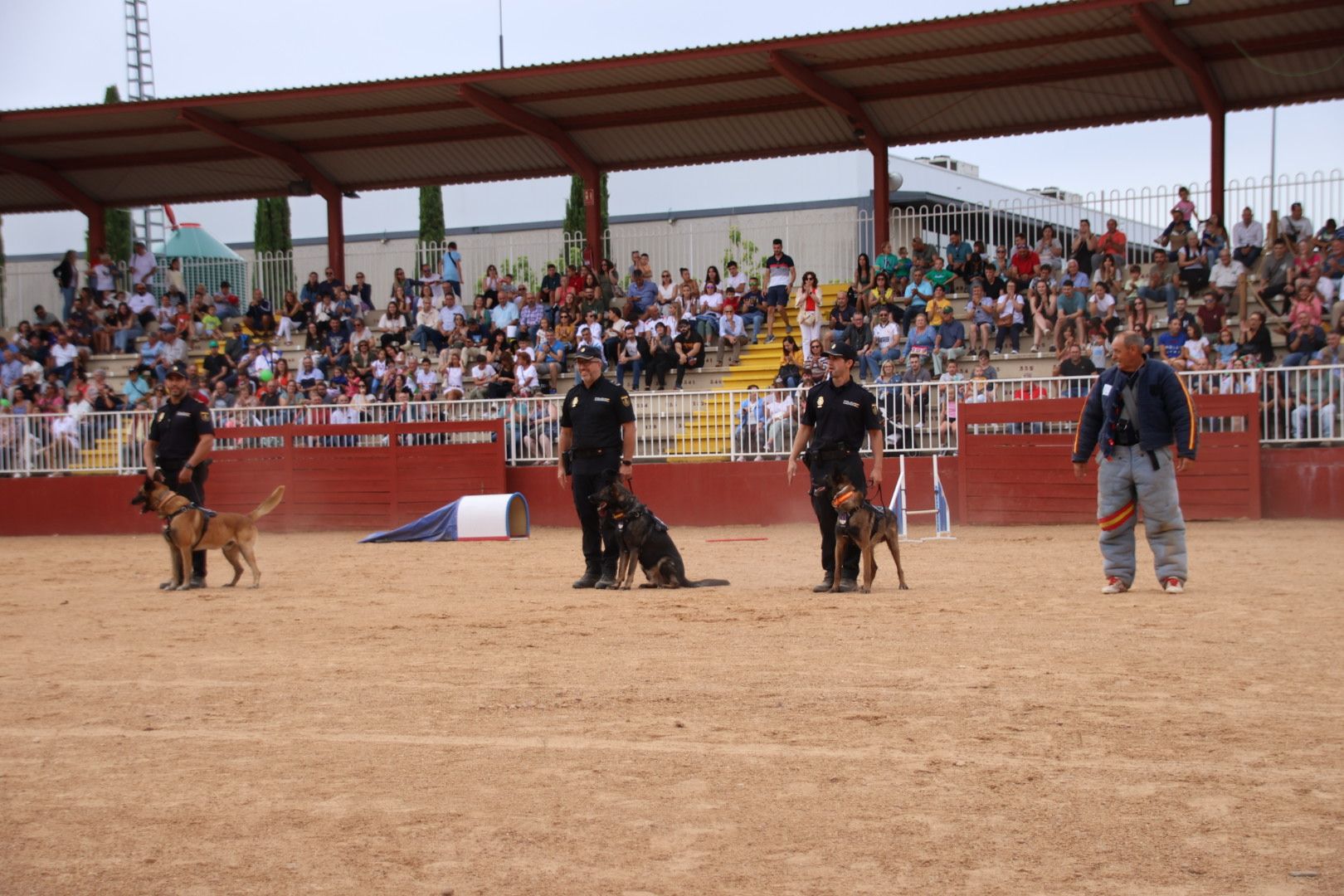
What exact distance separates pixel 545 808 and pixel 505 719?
1369 mm

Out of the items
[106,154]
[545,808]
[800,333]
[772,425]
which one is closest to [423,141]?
[106,154]

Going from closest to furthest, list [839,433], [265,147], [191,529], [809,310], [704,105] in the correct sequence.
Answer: [839,433], [191,529], [809,310], [704,105], [265,147]

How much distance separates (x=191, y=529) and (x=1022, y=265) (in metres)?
13.6

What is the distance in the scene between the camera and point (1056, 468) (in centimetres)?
1675

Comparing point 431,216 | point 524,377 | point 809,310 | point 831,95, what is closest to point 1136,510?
point 809,310

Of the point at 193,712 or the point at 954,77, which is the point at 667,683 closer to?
the point at 193,712

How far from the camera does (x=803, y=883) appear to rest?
3.77m

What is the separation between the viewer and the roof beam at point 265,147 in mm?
24625

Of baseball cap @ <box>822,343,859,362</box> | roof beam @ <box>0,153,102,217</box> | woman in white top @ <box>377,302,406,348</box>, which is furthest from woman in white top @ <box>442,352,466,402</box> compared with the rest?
baseball cap @ <box>822,343,859,362</box>

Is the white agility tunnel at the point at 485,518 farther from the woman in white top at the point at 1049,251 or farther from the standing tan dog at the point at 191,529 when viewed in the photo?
the woman in white top at the point at 1049,251

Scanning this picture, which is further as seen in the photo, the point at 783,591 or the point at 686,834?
the point at 783,591

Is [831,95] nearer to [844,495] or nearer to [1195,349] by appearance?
[1195,349]

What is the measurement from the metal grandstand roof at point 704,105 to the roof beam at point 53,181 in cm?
6

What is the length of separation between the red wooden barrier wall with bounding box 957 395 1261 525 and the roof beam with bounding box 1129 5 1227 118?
6417mm
